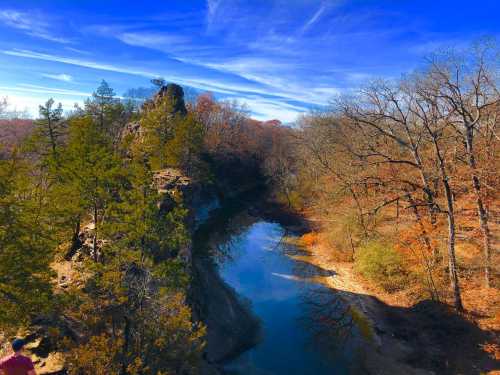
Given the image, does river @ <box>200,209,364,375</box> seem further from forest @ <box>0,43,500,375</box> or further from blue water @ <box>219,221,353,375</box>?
forest @ <box>0,43,500,375</box>

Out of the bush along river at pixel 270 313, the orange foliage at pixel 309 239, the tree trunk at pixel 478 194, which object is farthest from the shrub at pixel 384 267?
the orange foliage at pixel 309 239

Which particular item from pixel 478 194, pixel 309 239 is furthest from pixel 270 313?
pixel 309 239

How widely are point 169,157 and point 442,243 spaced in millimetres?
31170

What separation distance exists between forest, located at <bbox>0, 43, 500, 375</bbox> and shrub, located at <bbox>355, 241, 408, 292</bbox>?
0.10 m

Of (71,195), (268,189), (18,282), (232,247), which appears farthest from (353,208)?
(268,189)

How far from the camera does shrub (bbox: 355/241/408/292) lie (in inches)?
1050

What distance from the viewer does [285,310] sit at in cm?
2555

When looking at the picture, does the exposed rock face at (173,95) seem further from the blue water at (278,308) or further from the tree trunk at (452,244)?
the tree trunk at (452,244)

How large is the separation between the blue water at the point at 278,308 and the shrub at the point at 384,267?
4404 millimetres

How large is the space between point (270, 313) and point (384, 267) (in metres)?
10.00

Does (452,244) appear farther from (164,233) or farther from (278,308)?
(164,233)

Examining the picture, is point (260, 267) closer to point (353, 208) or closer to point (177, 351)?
point (353, 208)

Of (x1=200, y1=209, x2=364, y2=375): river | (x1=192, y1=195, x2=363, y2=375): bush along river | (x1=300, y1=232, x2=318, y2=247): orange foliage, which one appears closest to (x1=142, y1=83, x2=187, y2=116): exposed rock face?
(x1=200, y1=209, x2=364, y2=375): river

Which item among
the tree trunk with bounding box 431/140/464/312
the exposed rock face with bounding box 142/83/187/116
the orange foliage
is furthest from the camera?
the exposed rock face with bounding box 142/83/187/116
